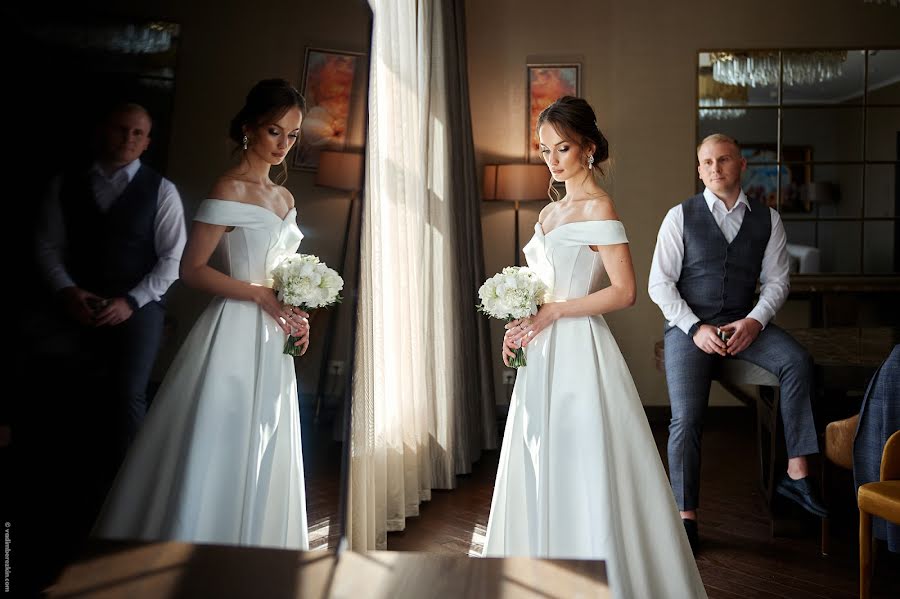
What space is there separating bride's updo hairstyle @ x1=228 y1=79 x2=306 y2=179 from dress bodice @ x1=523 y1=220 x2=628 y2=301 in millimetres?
1317

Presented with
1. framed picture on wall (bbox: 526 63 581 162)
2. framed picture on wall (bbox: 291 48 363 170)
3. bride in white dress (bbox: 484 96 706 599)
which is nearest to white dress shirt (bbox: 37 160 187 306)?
framed picture on wall (bbox: 291 48 363 170)

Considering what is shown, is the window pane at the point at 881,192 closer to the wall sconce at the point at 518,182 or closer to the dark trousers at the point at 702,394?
the wall sconce at the point at 518,182

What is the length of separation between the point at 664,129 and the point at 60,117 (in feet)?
18.6

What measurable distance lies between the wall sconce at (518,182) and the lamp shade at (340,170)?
3.76 metres

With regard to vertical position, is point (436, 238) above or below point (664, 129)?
below

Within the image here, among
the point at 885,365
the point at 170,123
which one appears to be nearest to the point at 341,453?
the point at 170,123

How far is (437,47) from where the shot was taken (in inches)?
171

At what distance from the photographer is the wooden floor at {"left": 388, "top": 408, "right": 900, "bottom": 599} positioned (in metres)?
2.82

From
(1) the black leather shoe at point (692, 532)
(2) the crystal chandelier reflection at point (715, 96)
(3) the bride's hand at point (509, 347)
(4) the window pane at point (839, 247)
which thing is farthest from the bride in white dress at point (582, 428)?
(4) the window pane at point (839, 247)

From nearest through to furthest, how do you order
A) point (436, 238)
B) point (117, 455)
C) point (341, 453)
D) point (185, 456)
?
point (117, 455) → point (185, 456) → point (341, 453) → point (436, 238)

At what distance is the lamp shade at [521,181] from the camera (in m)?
5.59

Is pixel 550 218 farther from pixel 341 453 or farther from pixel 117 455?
pixel 117 455

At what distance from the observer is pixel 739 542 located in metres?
3.29

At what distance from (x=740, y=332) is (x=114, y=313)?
2.91m
